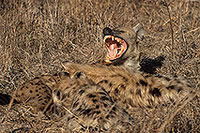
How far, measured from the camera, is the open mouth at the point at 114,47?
3.69 meters

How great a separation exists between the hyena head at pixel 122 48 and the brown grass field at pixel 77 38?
1.49 ft

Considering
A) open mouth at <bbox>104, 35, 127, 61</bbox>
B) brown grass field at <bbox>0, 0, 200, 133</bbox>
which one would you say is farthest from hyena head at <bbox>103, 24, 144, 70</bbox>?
brown grass field at <bbox>0, 0, 200, 133</bbox>

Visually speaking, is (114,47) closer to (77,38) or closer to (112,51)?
(112,51)

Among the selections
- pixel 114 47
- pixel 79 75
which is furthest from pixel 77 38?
pixel 79 75

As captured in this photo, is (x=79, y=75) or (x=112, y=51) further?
(x=112, y=51)

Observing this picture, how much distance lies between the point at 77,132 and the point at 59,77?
1158 millimetres

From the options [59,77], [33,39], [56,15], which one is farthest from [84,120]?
[56,15]

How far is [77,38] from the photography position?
16.7 feet

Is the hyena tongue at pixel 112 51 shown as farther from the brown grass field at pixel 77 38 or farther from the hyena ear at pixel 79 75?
the brown grass field at pixel 77 38

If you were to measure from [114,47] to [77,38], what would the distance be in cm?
138

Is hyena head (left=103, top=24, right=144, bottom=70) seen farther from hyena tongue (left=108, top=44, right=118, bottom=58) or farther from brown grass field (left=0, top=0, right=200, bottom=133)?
brown grass field (left=0, top=0, right=200, bottom=133)

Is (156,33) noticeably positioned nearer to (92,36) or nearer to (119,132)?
(92,36)

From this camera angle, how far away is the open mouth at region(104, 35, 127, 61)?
145 inches

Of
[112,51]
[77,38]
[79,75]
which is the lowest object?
[79,75]
